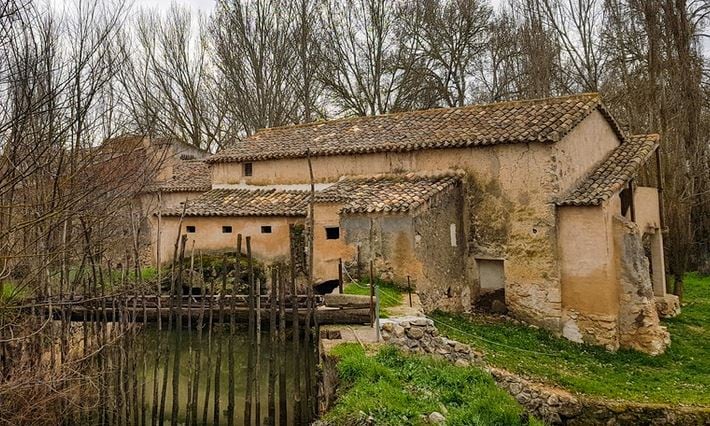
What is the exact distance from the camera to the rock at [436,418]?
5.60 m

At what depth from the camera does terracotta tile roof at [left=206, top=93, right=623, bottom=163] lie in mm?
12156

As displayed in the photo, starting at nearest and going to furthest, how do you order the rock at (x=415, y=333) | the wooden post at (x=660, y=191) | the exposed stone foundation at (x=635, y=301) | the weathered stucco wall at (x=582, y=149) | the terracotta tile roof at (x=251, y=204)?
the rock at (x=415, y=333) < the exposed stone foundation at (x=635, y=301) < the weathered stucco wall at (x=582, y=149) < the terracotta tile roof at (x=251, y=204) < the wooden post at (x=660, y=191)

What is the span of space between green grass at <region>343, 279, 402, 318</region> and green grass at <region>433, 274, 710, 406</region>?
42.9 inches

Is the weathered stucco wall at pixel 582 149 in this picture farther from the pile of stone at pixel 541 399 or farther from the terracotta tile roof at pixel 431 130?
the pile of stone at pixel 541 399

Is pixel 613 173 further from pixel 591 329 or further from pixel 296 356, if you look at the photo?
pixel 296 356

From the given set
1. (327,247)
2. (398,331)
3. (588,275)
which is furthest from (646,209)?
(398,331)

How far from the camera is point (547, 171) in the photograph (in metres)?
11.6

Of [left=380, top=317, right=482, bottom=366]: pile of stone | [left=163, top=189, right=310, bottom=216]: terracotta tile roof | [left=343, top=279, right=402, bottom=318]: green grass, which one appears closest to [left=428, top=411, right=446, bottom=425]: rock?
[left=380, top=317, right=482, bottom=366]: pile of stone

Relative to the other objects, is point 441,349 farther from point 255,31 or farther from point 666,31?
point 255,31

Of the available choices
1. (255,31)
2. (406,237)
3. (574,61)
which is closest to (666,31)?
(574,61)

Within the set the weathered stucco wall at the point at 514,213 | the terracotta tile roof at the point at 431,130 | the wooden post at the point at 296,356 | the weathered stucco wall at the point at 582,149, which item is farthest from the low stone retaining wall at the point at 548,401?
the terracotta tile roof at the point at 431,130

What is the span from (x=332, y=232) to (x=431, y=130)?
12.9 ft

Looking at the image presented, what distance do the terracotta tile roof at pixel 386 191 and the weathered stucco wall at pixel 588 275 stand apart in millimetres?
2866

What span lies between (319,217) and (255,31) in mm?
12778
